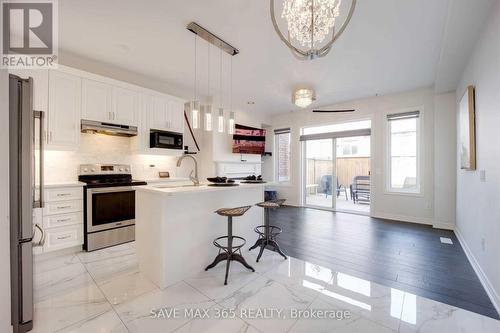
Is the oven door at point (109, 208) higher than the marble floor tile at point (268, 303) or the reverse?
higher

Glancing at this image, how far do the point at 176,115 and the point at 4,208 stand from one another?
338 cm

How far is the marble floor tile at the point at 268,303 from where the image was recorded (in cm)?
173

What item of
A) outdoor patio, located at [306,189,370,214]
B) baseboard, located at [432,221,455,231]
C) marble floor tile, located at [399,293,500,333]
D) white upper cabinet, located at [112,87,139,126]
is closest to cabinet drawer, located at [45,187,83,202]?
white upper cabinet, located at [112,87,139,126]

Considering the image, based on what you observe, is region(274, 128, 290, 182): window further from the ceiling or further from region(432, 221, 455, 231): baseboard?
region(432, 221, 455, 231): baseboard

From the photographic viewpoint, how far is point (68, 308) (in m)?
1.88

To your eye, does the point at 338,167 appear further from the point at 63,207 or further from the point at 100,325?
the point at 63,207

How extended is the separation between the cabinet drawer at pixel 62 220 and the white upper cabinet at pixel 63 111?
38.0 inches

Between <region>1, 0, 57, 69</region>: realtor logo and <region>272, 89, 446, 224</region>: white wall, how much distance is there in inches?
213

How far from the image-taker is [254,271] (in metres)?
2.52

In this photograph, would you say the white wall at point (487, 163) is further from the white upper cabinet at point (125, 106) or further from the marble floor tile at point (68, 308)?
the white upper cabinet at point (125, 106)

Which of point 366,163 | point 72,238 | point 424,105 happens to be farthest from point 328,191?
point 72,238

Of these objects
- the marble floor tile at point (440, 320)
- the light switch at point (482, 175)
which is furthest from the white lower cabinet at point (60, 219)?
the light switch at point (482, 175)

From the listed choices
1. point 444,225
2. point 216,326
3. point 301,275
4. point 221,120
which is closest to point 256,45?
point 221,120

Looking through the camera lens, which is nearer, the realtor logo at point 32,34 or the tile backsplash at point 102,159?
the realtor logo at point 32,34
